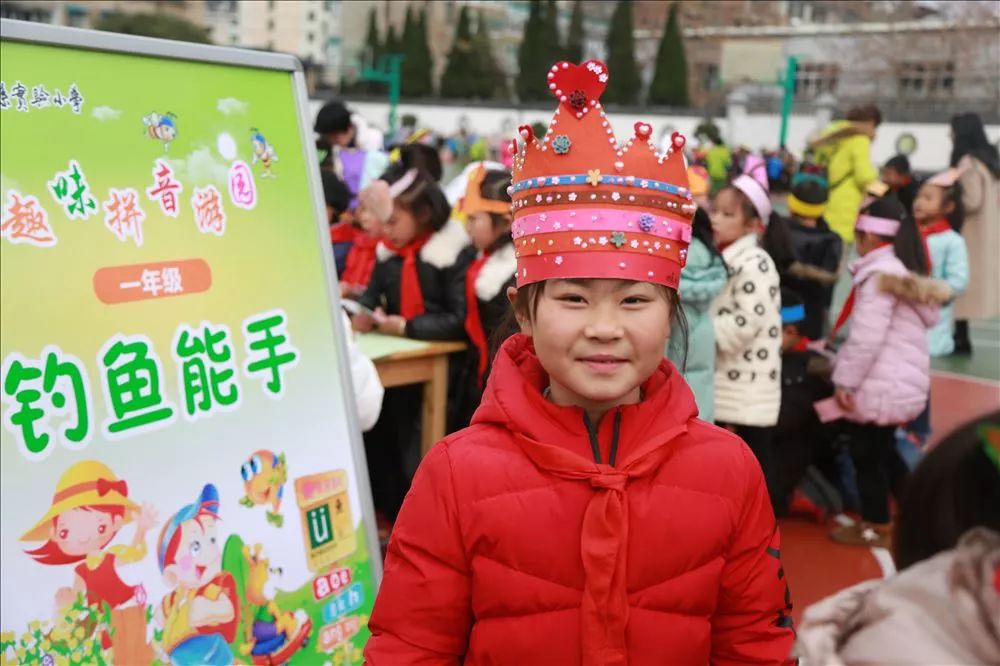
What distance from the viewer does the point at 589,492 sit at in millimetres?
1407

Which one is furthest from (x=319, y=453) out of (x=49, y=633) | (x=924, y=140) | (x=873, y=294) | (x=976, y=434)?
(x=924, y=140)

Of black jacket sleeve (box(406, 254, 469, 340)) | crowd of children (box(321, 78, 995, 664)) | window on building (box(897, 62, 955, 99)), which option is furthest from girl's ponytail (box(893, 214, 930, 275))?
window on building (box(897, 62, 955, 99))

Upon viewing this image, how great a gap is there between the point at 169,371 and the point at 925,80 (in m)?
27.5

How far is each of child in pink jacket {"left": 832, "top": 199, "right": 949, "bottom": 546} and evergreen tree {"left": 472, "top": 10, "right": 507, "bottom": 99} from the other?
29.4 meters

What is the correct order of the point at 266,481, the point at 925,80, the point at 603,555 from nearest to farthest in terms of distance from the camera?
the point at 603,555 → the point at 266,481 → the point at 925,80

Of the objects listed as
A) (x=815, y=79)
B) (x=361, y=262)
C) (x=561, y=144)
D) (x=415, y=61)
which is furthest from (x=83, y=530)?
(x=415, y=61)

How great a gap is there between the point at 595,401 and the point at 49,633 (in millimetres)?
1105

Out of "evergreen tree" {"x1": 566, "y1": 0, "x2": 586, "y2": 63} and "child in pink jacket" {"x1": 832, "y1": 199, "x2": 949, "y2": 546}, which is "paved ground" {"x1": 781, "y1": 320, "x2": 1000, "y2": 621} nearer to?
"child in pink jacket" {"x1": 832, "y1": 199, "x2": 949, "y2": 546}

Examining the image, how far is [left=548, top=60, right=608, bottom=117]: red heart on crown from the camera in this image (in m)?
1.44

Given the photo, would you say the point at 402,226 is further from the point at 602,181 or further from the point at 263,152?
the point at 602,181

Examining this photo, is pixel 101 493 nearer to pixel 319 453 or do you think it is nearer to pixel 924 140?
pixel 319 453

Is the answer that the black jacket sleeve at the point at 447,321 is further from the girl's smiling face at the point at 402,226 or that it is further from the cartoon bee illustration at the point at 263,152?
the cartoon bee illustration at the point at 263,152

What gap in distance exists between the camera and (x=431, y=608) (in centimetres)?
139

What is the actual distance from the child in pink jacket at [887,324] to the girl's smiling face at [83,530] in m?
2.87
